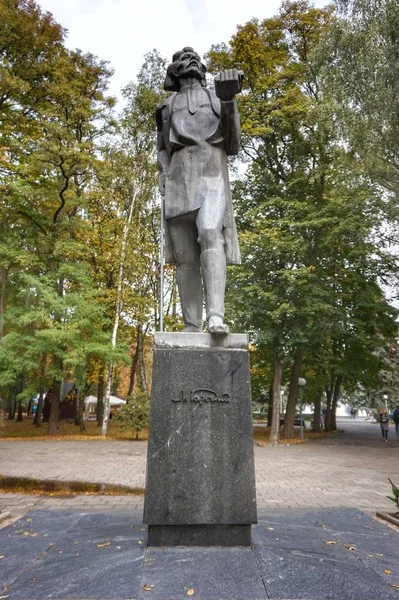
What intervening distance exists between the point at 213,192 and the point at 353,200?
15.3 metres

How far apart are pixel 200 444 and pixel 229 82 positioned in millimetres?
2874

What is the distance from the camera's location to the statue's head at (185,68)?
15.1 feet

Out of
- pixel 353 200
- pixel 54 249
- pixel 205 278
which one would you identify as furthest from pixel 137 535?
pixel 54 249

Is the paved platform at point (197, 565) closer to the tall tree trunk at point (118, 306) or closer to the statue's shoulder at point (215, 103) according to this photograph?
the statue's shoulder at point (215, 103)

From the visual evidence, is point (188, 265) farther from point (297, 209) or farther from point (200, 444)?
point (297, 209)

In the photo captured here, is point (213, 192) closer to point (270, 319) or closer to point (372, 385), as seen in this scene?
point (270, 319)

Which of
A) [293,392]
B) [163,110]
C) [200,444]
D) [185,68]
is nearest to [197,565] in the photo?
[200,444]

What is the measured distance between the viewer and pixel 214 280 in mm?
4191

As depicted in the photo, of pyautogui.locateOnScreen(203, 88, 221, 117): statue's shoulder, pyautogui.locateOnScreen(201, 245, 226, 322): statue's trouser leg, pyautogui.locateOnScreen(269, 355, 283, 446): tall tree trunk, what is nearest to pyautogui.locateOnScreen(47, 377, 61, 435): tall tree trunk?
pyautogui.locateOnScreen(269, 355, 283, 446): tall tree trunk

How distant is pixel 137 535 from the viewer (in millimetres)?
3916
